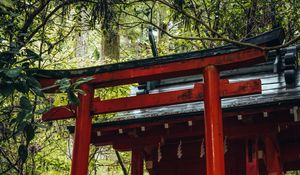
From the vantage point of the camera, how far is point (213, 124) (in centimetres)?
487

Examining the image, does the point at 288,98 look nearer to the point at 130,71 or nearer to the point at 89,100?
the point at 130,71

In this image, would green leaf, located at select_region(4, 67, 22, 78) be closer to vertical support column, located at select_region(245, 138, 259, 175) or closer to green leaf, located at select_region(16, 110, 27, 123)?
green leaf, located at select_region(16, 110, 27, 123)

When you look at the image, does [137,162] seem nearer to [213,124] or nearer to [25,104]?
[213,124]

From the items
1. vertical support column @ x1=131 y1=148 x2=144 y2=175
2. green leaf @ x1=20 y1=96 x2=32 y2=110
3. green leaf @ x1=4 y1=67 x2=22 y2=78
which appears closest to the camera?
green leaf @ x1=4 y1=67 x2=22 y2=78

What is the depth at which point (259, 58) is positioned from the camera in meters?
4.98

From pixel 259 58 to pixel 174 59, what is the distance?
3.28 feet

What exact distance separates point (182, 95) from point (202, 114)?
92cm

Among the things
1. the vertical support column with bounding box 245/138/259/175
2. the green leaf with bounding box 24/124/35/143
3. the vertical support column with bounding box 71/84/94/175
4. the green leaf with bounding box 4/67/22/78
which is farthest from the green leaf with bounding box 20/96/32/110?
the vertical support column with bounding box 245/138/259/175

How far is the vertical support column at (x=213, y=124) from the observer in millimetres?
4719

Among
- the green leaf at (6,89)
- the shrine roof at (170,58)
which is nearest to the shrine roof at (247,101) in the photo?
the shrine roof at (170,58)

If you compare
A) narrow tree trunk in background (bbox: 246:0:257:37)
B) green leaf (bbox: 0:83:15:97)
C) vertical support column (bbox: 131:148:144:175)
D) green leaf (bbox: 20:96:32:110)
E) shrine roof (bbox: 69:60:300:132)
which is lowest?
vertical support column (bbox: 131:148:144:175)

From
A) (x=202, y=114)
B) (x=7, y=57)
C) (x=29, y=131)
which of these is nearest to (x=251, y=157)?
(x=202, y=114)

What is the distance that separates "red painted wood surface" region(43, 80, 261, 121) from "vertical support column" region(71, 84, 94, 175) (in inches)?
4.9

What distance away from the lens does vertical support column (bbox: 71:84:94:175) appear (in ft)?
17.0
